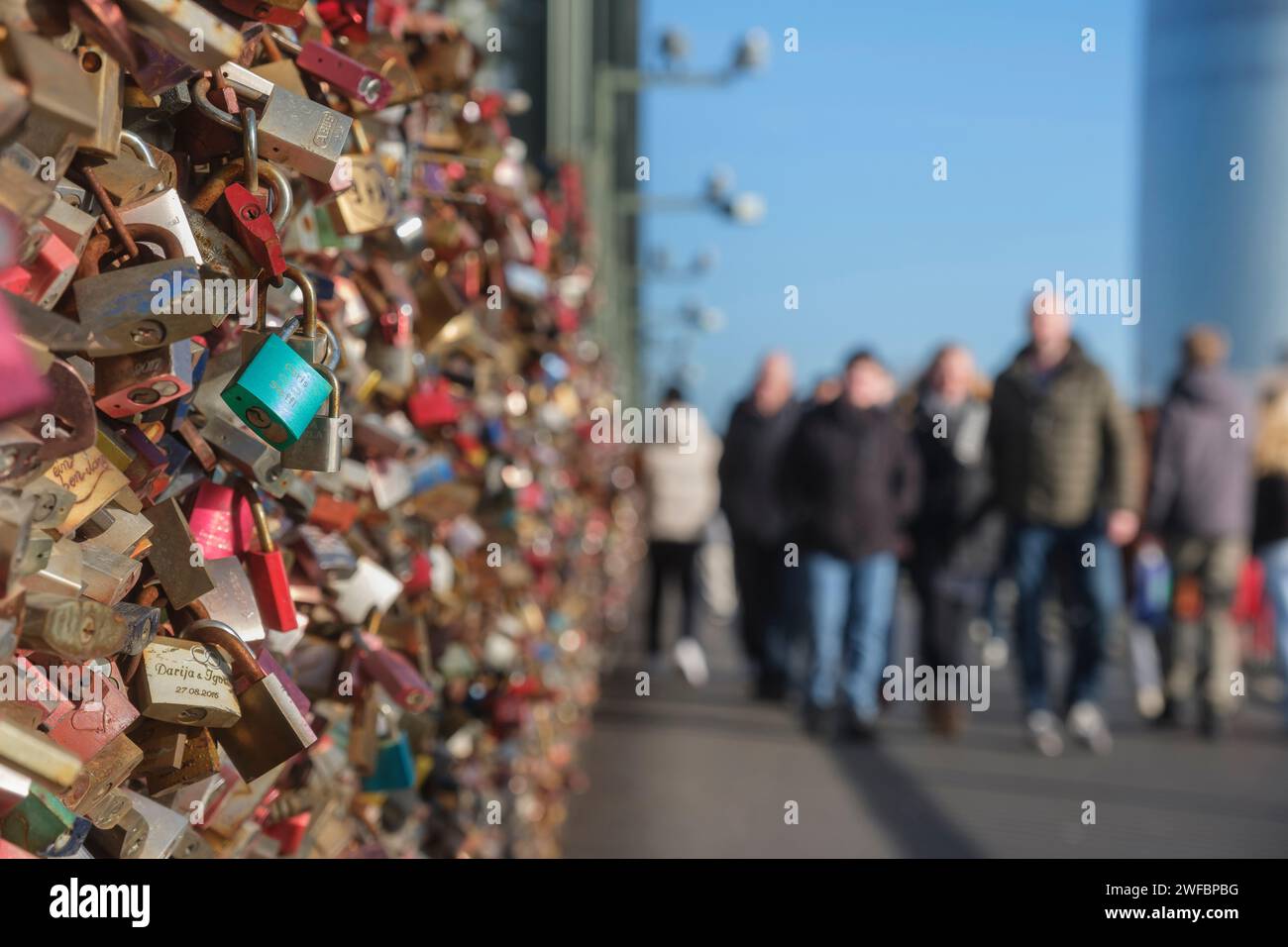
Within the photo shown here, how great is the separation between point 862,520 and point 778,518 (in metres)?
1.50

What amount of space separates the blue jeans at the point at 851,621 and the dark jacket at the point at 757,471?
133cm

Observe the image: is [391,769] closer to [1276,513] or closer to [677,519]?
[1276,513]

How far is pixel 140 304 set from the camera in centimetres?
107

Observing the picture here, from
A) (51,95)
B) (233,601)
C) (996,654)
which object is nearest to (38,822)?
(233,601)

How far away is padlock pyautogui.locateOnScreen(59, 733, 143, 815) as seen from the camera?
1.15 m

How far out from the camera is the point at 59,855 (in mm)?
1134

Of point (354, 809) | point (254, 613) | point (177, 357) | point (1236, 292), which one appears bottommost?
point (354, 809)

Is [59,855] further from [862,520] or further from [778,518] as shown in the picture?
[778,518]

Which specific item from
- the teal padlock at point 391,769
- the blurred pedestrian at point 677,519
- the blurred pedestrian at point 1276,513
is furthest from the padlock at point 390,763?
the blurred pedestrian at point 677,519

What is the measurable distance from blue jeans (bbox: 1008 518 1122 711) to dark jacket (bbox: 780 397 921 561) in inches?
24.4

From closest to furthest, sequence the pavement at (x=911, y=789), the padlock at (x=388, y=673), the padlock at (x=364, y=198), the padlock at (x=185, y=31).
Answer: the padlock at (x=185, y=31) → the padlock at (x=364, y=198) → the padlock at (x=388, y=673) → the pavement at (x=911, y=789)

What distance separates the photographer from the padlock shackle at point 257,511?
1420 millimetres

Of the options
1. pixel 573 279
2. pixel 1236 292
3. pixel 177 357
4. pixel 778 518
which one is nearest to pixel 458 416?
pixel 177 357

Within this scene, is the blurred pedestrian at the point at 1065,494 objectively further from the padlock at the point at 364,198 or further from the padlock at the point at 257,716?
the padlock at the point at 257,716
